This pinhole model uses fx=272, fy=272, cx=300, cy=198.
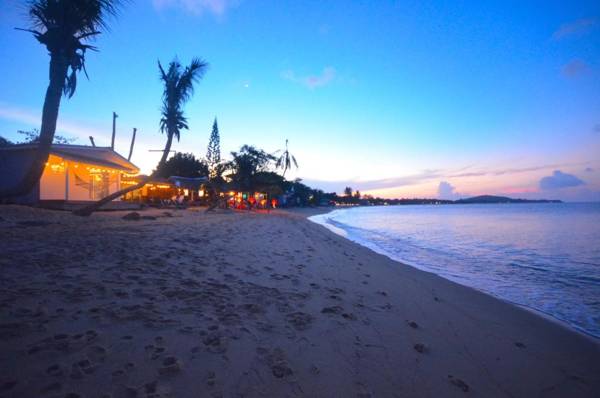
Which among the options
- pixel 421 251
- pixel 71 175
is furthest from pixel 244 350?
pixel 71 175

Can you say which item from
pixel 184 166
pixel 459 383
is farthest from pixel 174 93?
pixel 184 166

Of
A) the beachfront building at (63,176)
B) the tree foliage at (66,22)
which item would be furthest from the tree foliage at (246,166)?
the tree foliage at (66,22)

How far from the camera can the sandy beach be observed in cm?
198

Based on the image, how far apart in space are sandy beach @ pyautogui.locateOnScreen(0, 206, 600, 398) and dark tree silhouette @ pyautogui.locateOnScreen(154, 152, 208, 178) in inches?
2059

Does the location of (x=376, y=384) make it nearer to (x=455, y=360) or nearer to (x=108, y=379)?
(x=455, y=360)

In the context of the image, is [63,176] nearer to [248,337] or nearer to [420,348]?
[248,337]

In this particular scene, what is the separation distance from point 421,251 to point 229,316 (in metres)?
10.5

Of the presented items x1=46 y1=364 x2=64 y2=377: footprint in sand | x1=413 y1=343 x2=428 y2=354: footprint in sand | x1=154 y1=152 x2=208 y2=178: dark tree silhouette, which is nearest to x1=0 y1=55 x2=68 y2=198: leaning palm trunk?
x1=46 y1=364 x2=64 y2=377: footprint in sand

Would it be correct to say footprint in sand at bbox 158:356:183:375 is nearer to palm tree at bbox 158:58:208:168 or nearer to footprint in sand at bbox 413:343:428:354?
footprint in sand at bbox 413:343:428:354

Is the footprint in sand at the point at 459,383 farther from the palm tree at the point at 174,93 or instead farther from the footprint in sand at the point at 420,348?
the palm tree at the point at 174,93

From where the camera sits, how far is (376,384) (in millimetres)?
2242

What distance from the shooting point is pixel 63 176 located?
16578 millimetres

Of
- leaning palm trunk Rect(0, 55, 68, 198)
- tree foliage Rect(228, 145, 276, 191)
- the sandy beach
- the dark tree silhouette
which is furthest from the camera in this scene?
the dark tree silhouette

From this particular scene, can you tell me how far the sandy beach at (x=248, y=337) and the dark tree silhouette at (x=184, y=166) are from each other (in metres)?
52.3
